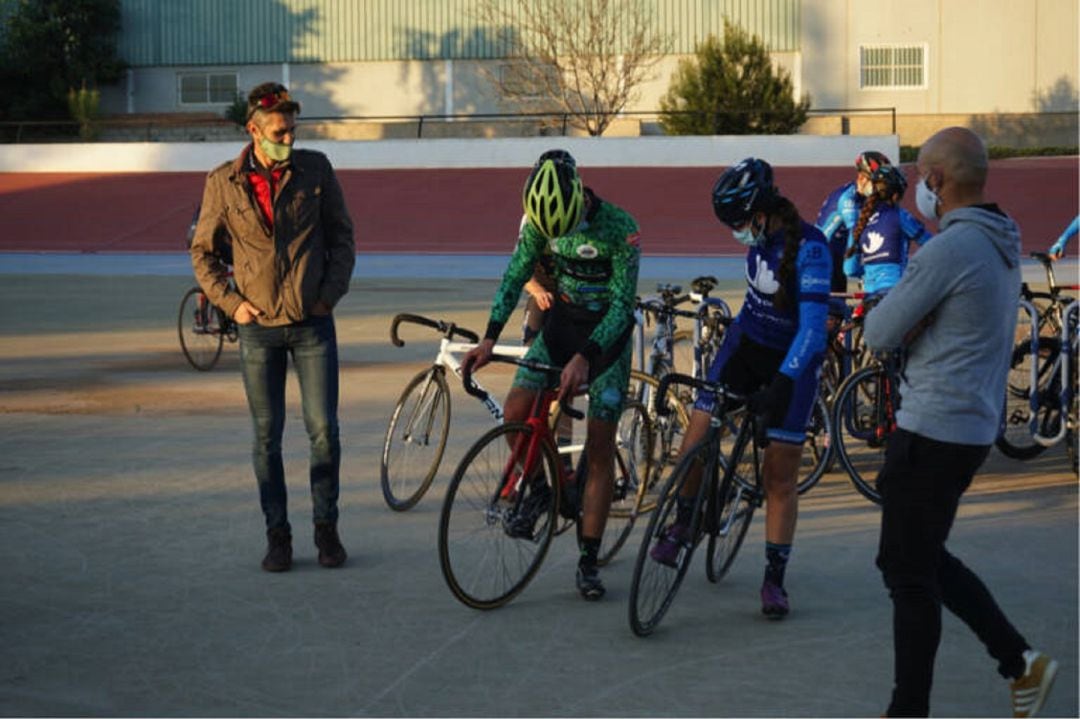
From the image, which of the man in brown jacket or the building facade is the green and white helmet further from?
the building facade

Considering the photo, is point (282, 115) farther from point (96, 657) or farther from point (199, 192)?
point (199, 192)

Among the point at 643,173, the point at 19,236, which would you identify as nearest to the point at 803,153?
the point at 643,173

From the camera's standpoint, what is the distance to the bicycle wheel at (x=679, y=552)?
6.36 m

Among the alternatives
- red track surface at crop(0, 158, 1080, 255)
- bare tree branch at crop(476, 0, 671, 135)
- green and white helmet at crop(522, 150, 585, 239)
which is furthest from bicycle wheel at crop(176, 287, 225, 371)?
bare tree branch at crop(476, 0, 671, 135)

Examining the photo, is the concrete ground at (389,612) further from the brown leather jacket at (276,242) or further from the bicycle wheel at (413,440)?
the brown leather jacket at (276,242)

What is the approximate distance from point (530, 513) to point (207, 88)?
53180 mm

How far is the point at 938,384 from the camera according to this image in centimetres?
502

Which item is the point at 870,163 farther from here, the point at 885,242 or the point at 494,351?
the point at 494,351

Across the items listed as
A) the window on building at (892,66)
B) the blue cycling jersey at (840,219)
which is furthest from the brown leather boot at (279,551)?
the window on building at (892,66)

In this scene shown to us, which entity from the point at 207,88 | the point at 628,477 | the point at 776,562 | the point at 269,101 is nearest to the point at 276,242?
the point at 269,101

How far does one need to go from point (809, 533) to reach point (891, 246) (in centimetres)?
259

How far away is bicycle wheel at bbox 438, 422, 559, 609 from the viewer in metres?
6.64

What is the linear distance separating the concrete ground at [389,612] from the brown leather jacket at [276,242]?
4.02ft

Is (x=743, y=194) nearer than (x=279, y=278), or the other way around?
(x=743, y=194)
